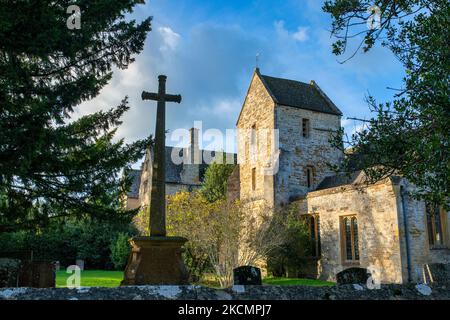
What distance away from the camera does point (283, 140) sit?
25.7m

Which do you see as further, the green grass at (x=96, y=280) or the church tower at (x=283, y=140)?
the church tower at (x=283, y=140)

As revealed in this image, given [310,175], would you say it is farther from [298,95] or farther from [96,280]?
[96,280]

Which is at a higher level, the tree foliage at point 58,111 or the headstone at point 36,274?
the tree foliage at point 58,111

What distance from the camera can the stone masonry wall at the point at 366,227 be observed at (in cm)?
1794

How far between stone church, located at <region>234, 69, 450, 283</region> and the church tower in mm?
64

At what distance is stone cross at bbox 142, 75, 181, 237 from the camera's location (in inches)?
336

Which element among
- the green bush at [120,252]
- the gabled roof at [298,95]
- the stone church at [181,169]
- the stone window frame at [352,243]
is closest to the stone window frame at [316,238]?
the stone window frame at [352,243]

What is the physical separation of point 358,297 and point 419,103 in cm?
321

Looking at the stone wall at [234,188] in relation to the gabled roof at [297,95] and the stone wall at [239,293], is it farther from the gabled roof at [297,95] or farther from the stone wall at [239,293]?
the stone wall at [239,293]

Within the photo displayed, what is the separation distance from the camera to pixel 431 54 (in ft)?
19.9

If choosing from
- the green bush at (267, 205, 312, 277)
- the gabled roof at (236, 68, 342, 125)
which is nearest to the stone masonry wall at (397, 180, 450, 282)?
the green bush at (267, 205, 312, 277)

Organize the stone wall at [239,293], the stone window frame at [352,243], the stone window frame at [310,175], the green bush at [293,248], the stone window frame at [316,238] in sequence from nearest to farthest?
the stone wall at [239,293], the stone window frame at [352,243], the green bush at [293,248], the stone window frame at [316,238], the stone window frame at [310,175]
